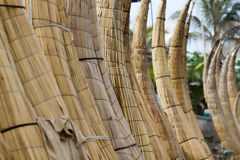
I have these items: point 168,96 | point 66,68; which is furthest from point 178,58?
point 66,68

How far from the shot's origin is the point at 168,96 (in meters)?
6.80

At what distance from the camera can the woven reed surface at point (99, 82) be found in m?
3.73

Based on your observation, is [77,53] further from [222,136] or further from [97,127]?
[222,136]

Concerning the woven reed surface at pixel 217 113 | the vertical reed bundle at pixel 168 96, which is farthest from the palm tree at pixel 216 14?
the vertical reed bundle at pixel 168 96

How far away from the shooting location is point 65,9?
12.1ft

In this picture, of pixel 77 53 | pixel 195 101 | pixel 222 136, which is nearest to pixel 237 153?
pixel 222 136

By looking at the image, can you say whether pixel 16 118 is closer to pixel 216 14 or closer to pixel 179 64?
pixel 179 64

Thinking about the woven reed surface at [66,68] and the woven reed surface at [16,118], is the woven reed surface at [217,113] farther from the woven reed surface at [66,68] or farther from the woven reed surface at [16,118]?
the woven reed surface at [16,118]

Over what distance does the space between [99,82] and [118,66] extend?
3.21ft

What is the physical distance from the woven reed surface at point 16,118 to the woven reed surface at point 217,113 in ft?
29.0

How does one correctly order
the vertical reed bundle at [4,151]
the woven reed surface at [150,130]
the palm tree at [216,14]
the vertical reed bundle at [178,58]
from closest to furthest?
the vertical reed bundle at [4,151] < the woven reed surface at [150,130] < the vertical reed bundle at [178,58] < the palm tree at [216,14]

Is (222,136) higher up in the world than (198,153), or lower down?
lower down

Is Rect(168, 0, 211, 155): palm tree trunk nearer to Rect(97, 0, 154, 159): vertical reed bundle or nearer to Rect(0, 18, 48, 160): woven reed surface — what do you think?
Rect(97, 0, 154, 159): vertical reed bundle

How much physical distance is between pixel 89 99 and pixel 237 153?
8745 millimetres
